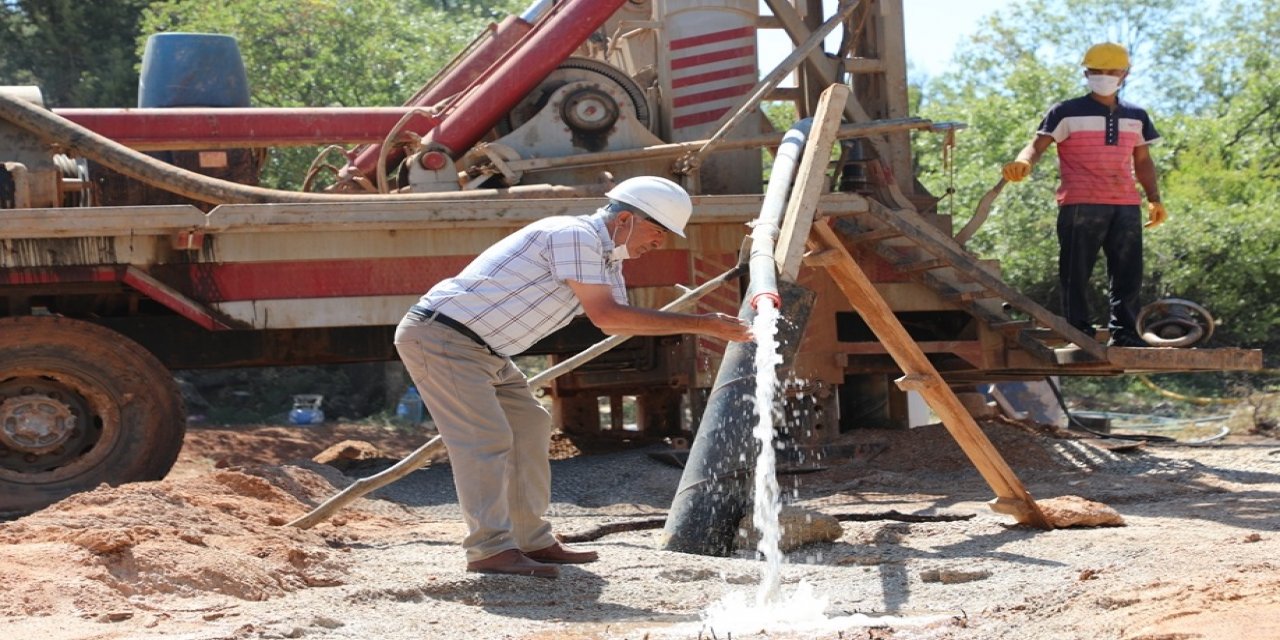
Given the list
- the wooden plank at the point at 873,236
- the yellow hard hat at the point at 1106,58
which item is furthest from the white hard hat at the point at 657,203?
the yellow hard hat at the point at 1106,58

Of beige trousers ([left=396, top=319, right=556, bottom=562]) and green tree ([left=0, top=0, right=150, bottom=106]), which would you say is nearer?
beige trousers ([left=396, top=319, right=556, bottom=562])

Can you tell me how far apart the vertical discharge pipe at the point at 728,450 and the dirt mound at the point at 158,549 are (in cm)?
133

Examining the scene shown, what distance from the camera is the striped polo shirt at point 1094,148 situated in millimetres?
9352

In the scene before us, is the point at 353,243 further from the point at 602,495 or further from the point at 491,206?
the point at 602,495

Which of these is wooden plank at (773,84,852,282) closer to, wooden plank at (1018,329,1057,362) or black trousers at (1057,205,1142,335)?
black trousers at (1057,205,1142,335)

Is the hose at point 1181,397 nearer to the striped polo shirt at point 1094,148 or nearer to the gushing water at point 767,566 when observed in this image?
the striped polo shirt at point 1094,148

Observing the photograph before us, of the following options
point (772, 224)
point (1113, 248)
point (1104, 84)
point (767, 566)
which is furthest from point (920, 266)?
point (767, 566)

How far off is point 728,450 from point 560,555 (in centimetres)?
81

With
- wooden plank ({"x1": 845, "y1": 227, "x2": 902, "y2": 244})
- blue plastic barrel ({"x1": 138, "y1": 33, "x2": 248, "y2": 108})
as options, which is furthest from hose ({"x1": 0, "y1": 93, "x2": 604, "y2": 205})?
wooden plank ({"x1": 845, "y1": 227, "x2": 902, "y2": 244})

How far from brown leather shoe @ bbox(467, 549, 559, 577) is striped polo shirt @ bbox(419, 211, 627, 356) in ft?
2.36

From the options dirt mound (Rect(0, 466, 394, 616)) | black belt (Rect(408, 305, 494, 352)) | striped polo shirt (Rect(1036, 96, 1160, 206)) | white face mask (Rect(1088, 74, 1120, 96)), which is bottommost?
dirt mound (Rect(0, 466, 394, 616))

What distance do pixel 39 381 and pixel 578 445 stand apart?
12.0 feet

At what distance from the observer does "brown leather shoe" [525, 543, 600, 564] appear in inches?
252

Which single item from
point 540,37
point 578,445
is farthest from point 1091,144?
point 578,445
